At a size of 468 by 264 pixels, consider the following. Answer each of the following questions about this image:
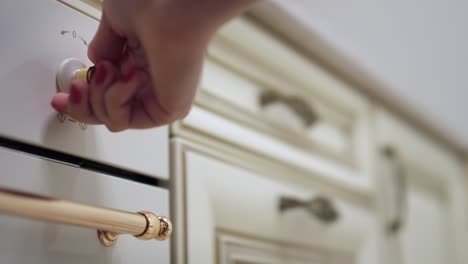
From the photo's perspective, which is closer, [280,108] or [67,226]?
[67,226]

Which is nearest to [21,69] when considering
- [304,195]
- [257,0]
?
[257,0]

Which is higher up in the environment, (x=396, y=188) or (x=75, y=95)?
(x=396, y=188)

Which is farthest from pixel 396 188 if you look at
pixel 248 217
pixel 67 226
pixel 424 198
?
pixel 67 226

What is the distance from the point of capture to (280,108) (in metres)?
0.85

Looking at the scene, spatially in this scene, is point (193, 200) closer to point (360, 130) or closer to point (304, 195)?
point (304, 195)

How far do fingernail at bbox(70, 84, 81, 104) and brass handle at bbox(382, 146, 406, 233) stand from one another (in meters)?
0.78

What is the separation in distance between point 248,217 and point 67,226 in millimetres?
299

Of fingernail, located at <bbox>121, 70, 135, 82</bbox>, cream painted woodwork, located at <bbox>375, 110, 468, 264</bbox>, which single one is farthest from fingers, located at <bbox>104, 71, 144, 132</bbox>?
cream painted woodwork, located at <bbox>375, 110, 468, 264</bbox>

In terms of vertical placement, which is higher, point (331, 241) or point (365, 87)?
point (365, 87)

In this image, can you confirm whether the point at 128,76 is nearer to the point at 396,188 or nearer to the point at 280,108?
the point at 280,108

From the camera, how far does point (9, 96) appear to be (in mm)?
436

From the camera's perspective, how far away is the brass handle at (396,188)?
3.59 feet

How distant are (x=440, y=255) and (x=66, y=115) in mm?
1081

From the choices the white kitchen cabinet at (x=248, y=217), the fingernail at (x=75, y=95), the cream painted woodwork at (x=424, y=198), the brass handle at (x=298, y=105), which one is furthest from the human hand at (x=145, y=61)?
the cream painted woodwork at (x=424, y=198)
